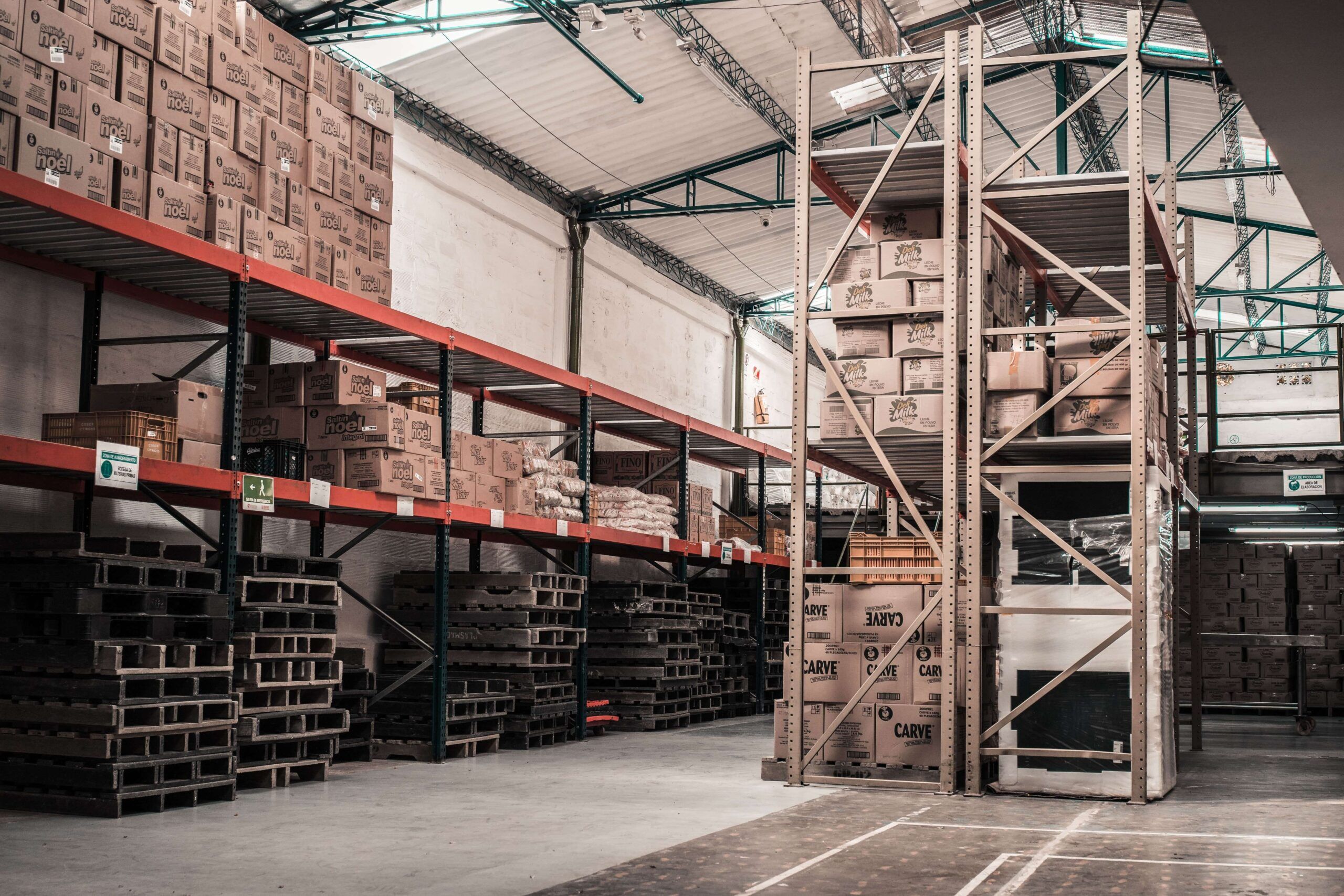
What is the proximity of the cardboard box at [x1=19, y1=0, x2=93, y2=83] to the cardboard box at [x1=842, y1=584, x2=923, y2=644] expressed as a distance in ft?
20.1

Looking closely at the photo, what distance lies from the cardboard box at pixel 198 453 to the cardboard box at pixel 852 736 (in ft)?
15.0

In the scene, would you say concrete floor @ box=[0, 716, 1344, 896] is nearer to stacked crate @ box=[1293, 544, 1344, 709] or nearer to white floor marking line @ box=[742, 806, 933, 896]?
white floor marking line @ box=[742, 806, 933, 896]

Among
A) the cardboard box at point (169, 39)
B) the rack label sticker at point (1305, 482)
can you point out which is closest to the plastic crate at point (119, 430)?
the cardboard box at point (169, 39)

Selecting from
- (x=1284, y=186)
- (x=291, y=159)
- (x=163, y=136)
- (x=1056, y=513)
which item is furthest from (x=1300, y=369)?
(x=163, y=136)

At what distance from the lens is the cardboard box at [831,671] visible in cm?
955

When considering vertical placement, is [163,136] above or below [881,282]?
above

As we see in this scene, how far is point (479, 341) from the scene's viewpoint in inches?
452

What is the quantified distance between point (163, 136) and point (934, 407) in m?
5.42

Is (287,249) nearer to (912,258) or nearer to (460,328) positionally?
(912,258)

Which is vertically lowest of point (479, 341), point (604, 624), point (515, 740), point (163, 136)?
point (515, 740)

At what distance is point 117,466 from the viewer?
763cm

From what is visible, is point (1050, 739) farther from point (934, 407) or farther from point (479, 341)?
point (479, 341)

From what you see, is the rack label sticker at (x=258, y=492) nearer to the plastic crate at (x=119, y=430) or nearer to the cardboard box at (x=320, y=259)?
the plastic crate at (x=119, y=430)

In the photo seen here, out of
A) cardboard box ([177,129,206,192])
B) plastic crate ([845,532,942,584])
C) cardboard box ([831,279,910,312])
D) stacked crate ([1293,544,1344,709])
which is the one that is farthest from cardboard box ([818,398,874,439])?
stacked crate ([1293,544,1344,709])
